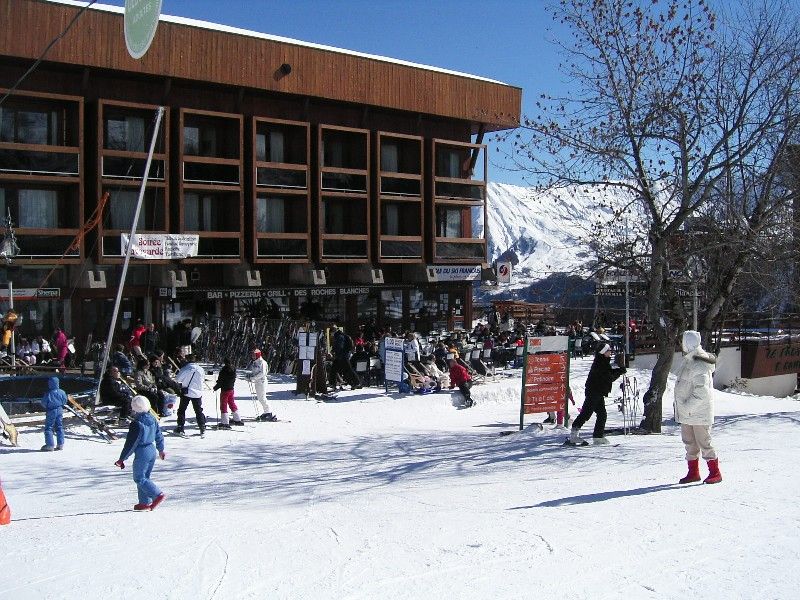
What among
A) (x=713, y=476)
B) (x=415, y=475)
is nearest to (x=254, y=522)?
(x=415, y=475)

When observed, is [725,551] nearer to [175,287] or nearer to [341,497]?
[341,497]

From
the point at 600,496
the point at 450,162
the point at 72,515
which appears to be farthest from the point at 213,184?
the point at 600,496

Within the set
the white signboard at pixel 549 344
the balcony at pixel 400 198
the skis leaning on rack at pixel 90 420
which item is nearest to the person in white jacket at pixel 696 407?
the white signboard at pixel 549 344

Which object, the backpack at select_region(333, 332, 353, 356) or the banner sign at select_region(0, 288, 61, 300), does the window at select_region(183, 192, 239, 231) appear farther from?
the backpack at select_region(333, 332, 353, 356)

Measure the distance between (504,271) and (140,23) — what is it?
29878 millimetres

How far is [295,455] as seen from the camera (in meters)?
14.0

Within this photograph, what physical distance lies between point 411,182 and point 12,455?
24.9m

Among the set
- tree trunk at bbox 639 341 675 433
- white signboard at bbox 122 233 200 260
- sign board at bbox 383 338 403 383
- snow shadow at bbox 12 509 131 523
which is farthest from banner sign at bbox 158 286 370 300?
snow shadow at bbox 12 509 131 523

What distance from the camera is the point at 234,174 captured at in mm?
31062

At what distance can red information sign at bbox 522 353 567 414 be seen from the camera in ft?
53.0

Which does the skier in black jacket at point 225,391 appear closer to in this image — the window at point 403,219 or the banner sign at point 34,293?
the banner sign at point 34,293

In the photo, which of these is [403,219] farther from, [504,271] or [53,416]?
[53,416]

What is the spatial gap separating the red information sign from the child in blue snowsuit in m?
8.19

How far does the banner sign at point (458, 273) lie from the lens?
37.4 meters
